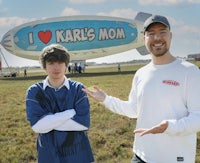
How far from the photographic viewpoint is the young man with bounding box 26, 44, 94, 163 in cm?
323

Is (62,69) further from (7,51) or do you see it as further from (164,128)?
(7,51)

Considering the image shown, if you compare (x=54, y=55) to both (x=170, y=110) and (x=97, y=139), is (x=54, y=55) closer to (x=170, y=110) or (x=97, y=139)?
(x=170, y=110)

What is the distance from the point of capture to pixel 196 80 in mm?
2758

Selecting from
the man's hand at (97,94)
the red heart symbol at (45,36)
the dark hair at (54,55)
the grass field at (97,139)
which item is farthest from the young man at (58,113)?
the red heart symbol at (45,36)

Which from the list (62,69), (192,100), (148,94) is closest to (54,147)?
(62,69)

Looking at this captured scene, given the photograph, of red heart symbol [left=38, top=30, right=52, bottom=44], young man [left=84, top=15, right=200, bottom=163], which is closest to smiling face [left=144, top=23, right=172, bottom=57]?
young man [left=84, top=15, right=200, bottom=163]

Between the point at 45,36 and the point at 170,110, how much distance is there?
137 feet

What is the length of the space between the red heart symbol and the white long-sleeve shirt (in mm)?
41388

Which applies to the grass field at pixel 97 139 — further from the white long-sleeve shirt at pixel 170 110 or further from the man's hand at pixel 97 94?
the white long-sleeve shirt at pixel 170 110

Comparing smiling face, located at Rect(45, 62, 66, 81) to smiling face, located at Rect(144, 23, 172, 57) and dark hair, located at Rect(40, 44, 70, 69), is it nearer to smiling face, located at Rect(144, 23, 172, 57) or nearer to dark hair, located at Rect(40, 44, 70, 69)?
dark hair, located at Rect(40, 44, 70, 69)

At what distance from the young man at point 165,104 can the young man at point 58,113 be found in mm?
532

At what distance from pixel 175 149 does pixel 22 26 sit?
43.9 meters

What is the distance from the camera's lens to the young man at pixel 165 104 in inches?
108

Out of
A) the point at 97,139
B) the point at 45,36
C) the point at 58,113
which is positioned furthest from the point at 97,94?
the point at 45,36
